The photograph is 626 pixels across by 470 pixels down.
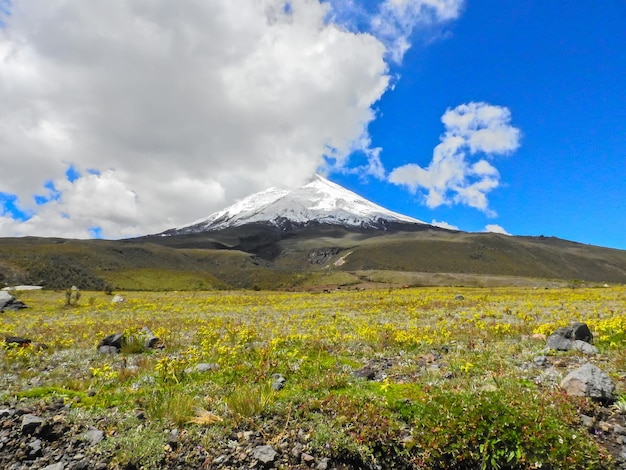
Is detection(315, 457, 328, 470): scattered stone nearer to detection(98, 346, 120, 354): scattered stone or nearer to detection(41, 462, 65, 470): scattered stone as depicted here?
detection(41, 462, 65, 470): scattered stone

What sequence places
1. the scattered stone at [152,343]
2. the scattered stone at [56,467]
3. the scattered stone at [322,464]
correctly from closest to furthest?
1. the scattered stone at [56,467]
2. the scattered stone at [322,464]
3. the scattered stone at [152,343]

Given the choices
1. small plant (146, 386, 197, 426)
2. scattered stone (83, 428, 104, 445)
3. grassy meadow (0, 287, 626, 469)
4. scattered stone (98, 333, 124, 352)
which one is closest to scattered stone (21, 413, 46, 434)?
grassy meadow (0, 287, 626, 469)

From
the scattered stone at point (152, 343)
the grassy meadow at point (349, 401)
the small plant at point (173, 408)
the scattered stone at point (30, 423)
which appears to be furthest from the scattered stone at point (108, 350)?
the scattered stone at point (30, 423)

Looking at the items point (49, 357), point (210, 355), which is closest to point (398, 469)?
point (210, 355)

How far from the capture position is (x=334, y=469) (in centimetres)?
597

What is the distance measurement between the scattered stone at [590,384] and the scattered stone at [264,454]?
6286 mm

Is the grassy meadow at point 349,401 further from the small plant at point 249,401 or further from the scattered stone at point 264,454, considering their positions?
the scattered stone at point 264,454

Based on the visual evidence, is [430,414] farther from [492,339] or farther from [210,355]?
[492,339]

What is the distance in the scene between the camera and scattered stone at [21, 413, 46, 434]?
21.5 ft

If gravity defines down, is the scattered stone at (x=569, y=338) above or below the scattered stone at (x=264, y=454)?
above

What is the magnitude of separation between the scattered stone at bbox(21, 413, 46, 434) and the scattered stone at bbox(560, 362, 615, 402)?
10.4m

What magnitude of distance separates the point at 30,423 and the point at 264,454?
14.2 ft

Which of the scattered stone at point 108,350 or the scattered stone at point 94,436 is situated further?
the scattered stone at point 108,350

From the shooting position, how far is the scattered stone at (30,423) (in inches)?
259
